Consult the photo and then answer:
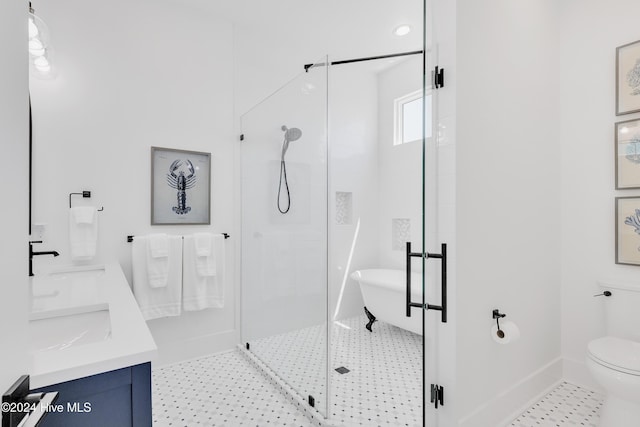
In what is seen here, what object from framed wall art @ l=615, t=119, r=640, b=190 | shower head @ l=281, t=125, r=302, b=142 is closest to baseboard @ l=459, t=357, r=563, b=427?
framed wall art @ l=615, t=119, r=640, b=190

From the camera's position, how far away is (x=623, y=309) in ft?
6.20

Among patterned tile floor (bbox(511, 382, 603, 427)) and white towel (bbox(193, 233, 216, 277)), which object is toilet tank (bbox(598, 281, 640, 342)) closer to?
patterned tile floor (bbox(511, 382, 603, 427))

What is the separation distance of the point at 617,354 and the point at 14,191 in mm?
2413

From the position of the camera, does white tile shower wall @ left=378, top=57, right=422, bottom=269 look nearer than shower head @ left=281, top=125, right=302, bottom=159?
No

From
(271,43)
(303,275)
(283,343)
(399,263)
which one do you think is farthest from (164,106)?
(399,263)

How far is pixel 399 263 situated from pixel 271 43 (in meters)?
2.66

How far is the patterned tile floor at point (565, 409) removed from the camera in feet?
5.79

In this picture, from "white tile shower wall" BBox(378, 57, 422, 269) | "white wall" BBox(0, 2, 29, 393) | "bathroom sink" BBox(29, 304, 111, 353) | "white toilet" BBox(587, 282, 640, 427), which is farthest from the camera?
"white tile shower wall" BBox(378, 57, 422, 269)

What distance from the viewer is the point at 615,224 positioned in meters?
1.99

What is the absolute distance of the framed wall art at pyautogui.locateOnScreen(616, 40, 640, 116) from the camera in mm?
1908

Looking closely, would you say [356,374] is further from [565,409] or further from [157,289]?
[157,289]

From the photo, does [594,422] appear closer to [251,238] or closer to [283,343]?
[283,343]

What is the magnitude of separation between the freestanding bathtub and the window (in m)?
1.56

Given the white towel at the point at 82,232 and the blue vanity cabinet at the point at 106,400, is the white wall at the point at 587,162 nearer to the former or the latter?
the blue vanity cabinet at the point at 106,400
